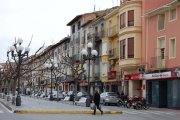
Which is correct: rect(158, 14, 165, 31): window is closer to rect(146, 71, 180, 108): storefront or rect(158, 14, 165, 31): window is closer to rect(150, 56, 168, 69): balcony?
rect(150, 56, 168, 69): balcony

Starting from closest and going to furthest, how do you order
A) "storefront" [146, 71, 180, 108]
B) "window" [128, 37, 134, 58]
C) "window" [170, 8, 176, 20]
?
"storefront" [146, 71, 180, 108]
"window" [170, 8, 176, 20]
"window" [128, 37, 134, 58]

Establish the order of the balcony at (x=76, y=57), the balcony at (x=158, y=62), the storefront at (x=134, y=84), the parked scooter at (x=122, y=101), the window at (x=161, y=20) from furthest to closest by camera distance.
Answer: the balcony at (x=76, y=57) → the storefront at (x=134, y=84) → the parked scooter at (x=122, y=101) → the window at (x=161, y=20) → the balcony at (x=158, y=62)

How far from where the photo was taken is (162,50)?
45438mm

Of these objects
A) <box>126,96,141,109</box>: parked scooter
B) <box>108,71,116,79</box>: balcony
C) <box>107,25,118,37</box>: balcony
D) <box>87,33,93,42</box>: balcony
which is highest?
<box>87,33,93,42</box>: balcony

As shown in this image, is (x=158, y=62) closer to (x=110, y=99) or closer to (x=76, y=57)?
(x=110, y=99)

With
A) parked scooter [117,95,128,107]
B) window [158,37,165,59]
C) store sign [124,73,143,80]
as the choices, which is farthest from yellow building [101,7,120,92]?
window [158,37,165,59]

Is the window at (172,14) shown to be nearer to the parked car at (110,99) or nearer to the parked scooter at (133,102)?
the parked scooter at (133,102)

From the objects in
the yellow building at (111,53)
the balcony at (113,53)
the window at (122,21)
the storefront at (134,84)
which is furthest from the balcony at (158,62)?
the balcony at (113,53)

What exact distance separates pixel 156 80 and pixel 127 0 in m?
12.1

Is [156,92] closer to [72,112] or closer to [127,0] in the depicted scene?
[127,0]

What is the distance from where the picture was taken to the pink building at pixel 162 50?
42.3 metres

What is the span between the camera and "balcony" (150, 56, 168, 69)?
44219 mm

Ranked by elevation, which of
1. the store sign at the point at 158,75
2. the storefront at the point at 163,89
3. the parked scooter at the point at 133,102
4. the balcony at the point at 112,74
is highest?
the balcony at the point at 112,74

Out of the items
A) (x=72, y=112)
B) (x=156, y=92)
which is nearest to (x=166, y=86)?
(x=156, y=92)
